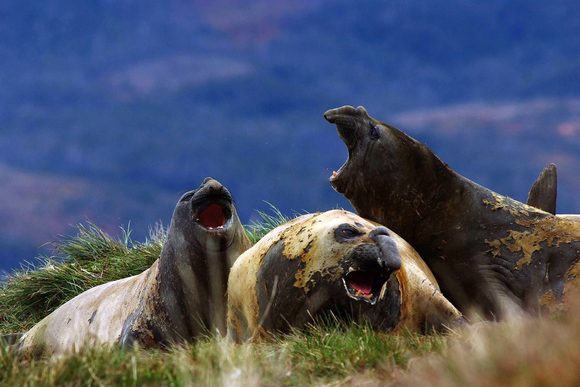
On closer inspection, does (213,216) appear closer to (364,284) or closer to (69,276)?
(364,284)

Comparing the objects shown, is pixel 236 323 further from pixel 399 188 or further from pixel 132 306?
pixel 132 306

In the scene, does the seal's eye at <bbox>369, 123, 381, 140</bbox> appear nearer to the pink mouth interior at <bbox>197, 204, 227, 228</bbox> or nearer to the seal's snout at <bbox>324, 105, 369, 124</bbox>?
the seal's snout at <bbox>324, 105, 369, 124</bbox>

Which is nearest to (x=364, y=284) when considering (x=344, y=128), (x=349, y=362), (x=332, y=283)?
(x=332, y=283)

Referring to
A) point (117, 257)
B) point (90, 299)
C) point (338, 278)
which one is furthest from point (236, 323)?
point (117, 257)

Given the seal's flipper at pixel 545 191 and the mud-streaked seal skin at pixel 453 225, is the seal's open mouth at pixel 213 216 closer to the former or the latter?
the mud-streaked seal skin at pixel 453 225

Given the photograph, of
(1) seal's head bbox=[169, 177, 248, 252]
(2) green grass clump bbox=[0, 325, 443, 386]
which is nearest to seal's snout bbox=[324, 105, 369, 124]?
(1) seal's head bbox=[169, 177, 248, 252]

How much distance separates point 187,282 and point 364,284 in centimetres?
299

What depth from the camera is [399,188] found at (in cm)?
793

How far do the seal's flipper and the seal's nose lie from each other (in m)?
3.98

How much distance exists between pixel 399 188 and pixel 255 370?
4147mm

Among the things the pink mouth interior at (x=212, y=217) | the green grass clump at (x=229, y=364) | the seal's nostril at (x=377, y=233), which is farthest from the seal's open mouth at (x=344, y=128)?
the green grass clump at (x=229, y=364)

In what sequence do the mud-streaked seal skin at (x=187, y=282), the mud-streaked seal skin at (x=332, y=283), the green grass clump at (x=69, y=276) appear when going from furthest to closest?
1. the green grass clump at (x=69, y=276)
2. the mud-streaked seal skin at (x=187, y=282)
3. the mud-streaked seal skin at (x=332, y=283)

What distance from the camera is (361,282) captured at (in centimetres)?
611

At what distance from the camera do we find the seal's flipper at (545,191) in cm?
948
